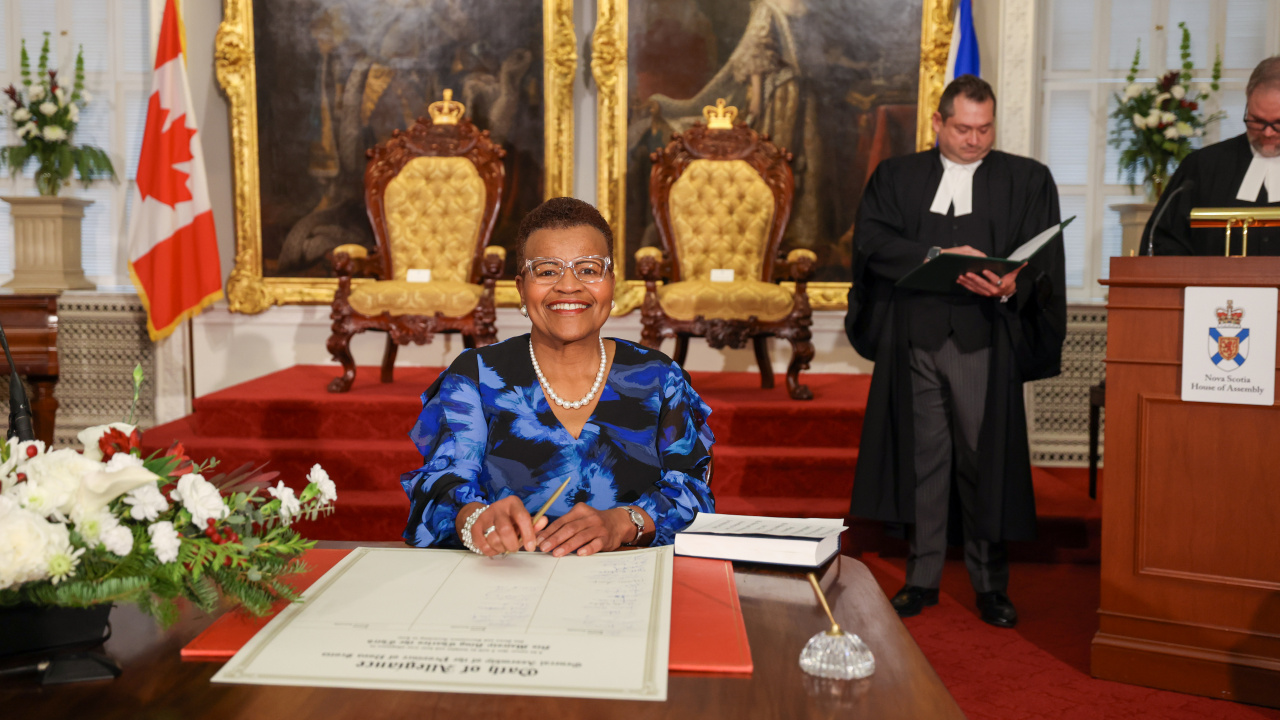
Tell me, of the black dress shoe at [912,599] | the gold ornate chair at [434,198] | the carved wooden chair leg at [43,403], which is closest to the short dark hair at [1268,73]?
the black dress shoe at [912,599]

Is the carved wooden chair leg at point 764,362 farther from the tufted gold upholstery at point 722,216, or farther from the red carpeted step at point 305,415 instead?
the red carpeted step at point 305,415

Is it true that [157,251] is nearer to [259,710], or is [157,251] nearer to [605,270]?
[605,270]

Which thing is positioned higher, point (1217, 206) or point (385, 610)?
point (1217, 206)

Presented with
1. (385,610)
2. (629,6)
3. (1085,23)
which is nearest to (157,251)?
(629,6)

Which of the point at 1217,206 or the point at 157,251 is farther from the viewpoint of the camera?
the point at 157,251

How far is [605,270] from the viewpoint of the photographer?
1.93 metres

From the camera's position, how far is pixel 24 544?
1.00 m

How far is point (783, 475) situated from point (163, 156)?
14.5 feet

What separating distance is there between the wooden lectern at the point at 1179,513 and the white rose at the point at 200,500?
2702mm

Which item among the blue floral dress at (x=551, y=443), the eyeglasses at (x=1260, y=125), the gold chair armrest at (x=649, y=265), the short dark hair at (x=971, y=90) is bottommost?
the blue floral dress at (x=551, y=443)

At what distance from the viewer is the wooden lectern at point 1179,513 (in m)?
2.89

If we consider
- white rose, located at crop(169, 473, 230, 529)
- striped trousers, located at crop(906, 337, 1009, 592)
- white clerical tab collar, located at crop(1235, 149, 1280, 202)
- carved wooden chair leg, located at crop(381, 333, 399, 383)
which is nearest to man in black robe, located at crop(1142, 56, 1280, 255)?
white clerical tab collar, located at crop(1235, 149, 1280, 202)

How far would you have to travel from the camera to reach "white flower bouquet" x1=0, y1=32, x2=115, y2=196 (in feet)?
20.5

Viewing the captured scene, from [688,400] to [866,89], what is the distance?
508 centimetres
